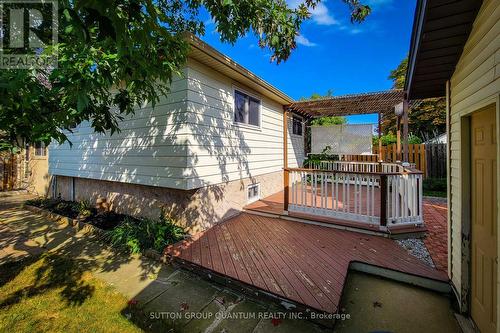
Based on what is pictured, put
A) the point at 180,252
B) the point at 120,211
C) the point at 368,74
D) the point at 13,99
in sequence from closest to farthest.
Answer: the point at 13,99
the point at 180,252
the point at 120,211
the point at 368,74

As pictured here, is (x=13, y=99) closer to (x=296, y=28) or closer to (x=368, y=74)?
(x=296, y=28)

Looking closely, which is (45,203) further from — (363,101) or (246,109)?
(363,101)

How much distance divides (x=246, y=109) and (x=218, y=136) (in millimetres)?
1654

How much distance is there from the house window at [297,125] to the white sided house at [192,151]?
230 centimetres

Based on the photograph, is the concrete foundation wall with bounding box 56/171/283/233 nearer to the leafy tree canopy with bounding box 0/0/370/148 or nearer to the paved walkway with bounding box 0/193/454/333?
the paved walkway with bounding box 0/193/454/333

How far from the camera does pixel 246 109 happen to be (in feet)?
21.4

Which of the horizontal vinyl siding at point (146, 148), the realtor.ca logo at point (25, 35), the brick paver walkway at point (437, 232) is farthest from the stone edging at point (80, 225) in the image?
the brick paver walkway at point (437, 232)

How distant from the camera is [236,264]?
342 centimetres

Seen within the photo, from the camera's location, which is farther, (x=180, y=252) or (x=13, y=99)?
(x=180, y=252)

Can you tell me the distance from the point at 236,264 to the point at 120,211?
14.4ft

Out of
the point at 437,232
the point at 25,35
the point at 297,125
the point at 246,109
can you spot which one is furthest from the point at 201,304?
the point at 297,125

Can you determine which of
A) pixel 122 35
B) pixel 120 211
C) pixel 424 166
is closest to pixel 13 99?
pixel 122 35

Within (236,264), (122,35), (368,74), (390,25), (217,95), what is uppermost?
(368,74)

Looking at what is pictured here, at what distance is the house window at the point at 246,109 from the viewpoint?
616 cm
